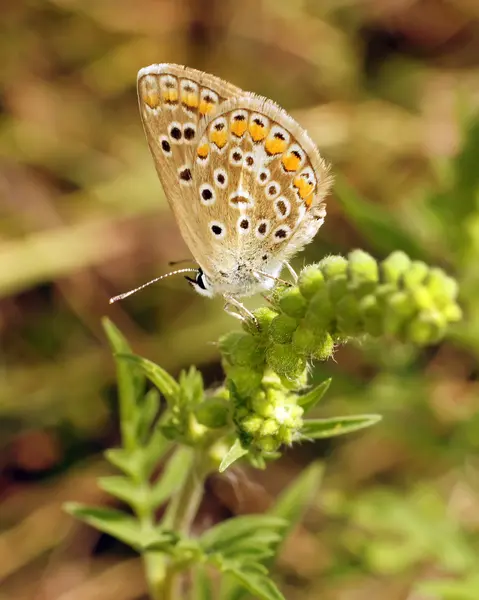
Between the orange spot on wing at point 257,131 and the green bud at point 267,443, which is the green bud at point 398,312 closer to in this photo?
the green bud at point 267,443

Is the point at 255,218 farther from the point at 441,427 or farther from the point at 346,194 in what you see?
the point at 441,427

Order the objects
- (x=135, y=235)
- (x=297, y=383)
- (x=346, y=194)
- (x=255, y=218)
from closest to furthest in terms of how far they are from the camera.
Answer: (x=297, y=383) < (x=255, y=218) < (x=346, y=194) < (x=135, y=235)

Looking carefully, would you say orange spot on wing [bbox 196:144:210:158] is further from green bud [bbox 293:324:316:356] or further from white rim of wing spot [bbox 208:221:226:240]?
green bud [bbox 293:324:316:356]

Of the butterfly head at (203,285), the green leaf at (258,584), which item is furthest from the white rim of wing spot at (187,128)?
the green leaf at (258,584)

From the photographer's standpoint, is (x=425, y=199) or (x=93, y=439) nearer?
(x=425, y=199)

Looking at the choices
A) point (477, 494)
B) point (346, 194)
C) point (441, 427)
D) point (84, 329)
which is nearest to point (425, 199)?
point (346, 194)

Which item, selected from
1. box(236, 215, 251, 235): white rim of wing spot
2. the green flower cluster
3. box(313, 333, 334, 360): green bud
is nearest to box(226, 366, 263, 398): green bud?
the green flower cluster

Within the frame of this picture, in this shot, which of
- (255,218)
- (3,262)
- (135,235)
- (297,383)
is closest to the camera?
(297,383)

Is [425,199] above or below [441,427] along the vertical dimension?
above
